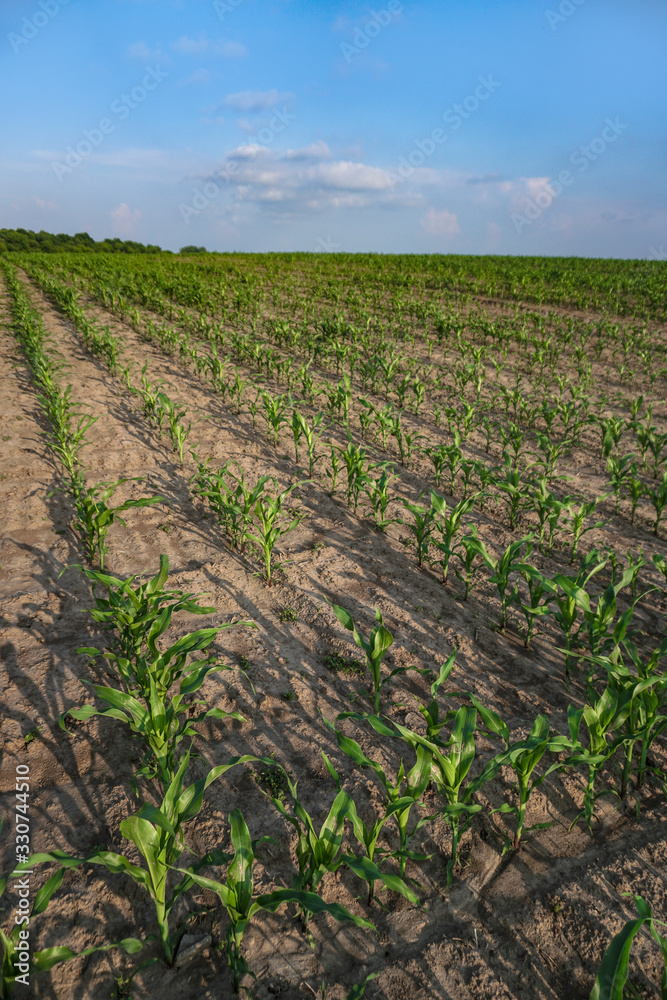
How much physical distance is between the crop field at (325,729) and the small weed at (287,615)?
3 centimetres

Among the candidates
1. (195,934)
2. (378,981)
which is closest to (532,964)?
(378,981)

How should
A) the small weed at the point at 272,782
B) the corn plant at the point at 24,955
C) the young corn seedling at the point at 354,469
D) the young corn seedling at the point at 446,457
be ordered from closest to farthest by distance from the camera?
the corn plant at the point at 24,955, the small weed at the point at 272,782, the young corn seedling at the point at 354,469, the young corn seedling at the point at 446,457

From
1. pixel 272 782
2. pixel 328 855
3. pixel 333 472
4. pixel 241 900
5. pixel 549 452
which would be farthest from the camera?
pixel 333 472

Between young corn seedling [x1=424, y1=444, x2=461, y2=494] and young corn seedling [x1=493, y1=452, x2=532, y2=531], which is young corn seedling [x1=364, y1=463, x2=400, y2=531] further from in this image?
young corn seedling [x1=493, y1=452, x2=532, y2=531]

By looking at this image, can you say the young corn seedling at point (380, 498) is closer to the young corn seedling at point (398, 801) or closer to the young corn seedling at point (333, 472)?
the young corn seedling at point (333, 472)

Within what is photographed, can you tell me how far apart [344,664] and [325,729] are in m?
0.48

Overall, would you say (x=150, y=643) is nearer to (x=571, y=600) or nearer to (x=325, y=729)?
(x=325, y=729)

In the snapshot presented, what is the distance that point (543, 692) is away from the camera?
9.45 ft

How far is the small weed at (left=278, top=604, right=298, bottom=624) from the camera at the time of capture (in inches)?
132

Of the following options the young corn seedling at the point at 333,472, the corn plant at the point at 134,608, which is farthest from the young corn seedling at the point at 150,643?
the young corn seedling at the point at 333,472

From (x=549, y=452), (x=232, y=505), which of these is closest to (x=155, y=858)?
(x=232, y=505)

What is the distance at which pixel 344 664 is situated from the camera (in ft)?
9.95

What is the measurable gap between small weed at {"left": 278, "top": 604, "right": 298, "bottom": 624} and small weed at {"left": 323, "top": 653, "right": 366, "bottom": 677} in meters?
0.41

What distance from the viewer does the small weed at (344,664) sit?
2.98 metres
